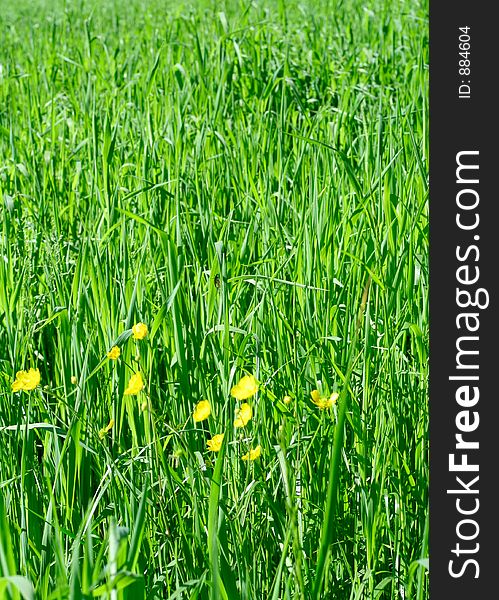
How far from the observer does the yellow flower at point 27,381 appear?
122cm

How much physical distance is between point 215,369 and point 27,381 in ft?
1.48

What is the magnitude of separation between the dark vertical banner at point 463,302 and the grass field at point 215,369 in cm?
6

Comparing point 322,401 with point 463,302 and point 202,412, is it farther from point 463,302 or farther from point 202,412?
point 463,302

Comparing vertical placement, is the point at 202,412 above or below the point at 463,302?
below

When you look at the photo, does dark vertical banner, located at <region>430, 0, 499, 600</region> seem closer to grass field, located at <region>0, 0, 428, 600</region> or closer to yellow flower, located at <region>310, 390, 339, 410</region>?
grass field, located at <region>0, 0, 428, 600</region>

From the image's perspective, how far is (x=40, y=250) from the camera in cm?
211

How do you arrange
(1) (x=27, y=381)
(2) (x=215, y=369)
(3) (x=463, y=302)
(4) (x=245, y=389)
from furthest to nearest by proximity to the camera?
(2) (x=215, y=369), (3) (x=463, y=302), (1) (x=27, y=381), (4) (x=245, y=389)

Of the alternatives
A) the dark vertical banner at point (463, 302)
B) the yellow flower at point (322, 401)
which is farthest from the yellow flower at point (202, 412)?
the dark vertical banner at point (463, 302)

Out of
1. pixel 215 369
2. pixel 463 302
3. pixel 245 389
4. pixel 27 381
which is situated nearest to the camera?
pixel 245 389

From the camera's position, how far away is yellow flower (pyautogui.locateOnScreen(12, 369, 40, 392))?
4.00 ft

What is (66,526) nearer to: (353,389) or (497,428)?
(353,389)

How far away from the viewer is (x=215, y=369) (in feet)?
5.22

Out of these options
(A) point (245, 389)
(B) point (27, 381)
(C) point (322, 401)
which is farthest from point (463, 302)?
(B) point (27, 381)

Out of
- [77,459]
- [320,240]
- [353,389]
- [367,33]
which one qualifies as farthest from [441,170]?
[367,33]
